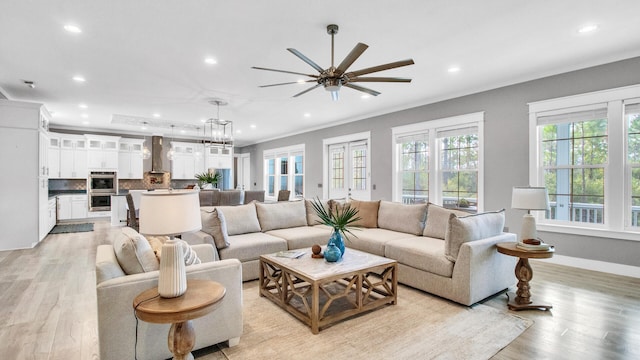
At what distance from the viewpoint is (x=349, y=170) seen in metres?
7.85

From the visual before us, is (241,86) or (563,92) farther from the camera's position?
(241,86)

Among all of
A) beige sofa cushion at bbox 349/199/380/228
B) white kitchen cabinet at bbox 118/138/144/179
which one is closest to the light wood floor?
beige sofa cushion at bbox 349/199/380/228

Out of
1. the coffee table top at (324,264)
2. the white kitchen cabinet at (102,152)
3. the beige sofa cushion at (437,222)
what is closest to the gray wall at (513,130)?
the beige sofa cushion at (437,222)

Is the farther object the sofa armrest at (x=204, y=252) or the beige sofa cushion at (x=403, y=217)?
the beige sofa cushion at (x=403, y=217)

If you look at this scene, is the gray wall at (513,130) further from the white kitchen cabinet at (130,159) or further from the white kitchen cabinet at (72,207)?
the white kitchen cabinet at (72,207)

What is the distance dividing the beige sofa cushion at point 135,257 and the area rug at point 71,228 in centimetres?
649

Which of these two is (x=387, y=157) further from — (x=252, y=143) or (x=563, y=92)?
(x=252, y=143)

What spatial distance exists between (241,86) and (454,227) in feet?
12.4

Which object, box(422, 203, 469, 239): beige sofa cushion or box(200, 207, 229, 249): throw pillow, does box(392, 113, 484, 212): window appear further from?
box(200, 207, 229, 249): throw pillow

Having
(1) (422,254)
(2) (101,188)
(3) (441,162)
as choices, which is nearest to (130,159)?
(2) (101,188)

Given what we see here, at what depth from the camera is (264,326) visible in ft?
8.54

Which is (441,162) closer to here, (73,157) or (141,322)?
(141,322)

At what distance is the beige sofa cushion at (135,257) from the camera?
6.82 ft

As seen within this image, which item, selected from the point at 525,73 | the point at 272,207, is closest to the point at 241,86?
the point at 272,207
